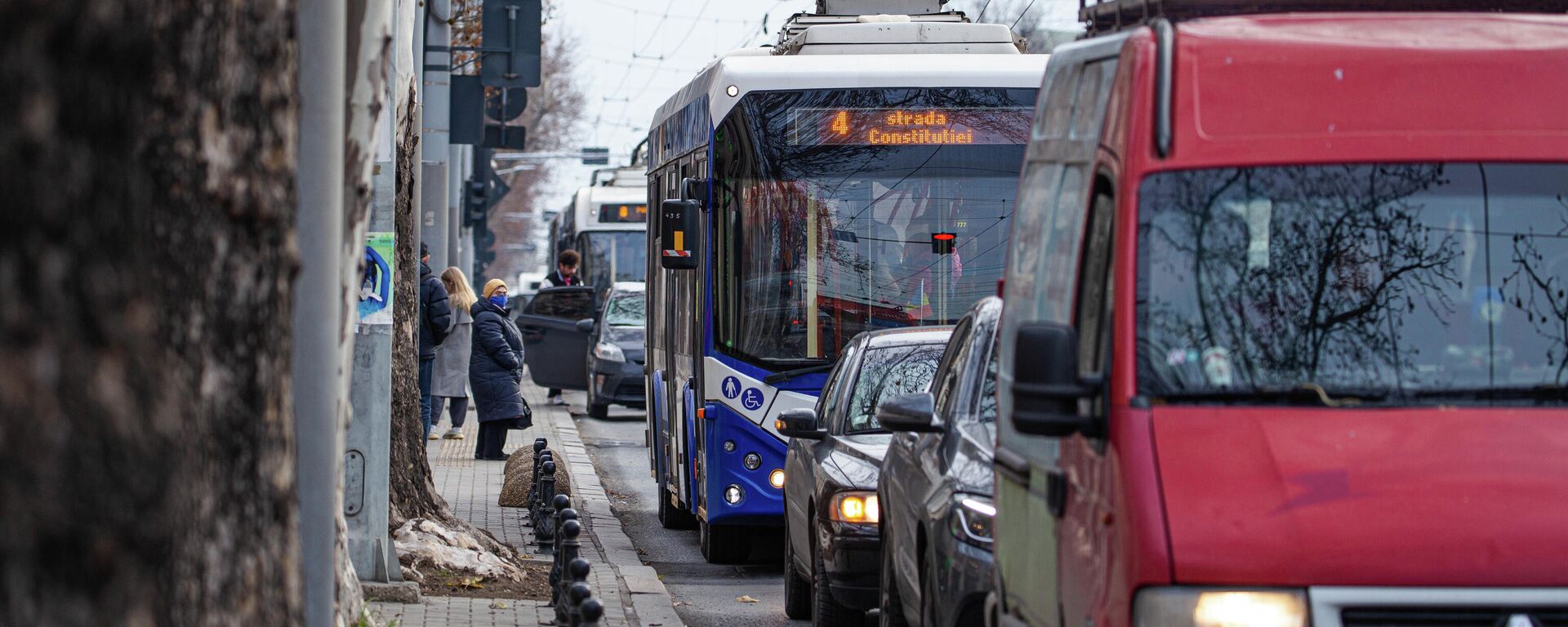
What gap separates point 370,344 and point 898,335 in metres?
2.45

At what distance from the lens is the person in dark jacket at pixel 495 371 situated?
18.6 metres

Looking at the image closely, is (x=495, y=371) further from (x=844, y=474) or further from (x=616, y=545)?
(x=844, y=474)

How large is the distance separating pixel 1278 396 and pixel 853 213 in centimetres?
687

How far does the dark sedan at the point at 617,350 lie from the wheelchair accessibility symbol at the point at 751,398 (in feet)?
44.3

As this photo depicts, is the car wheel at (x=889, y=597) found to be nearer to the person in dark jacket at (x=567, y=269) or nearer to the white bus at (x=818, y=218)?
the white bus at (x=818, y=218)

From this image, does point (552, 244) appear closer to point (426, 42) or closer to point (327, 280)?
point (426, 42)

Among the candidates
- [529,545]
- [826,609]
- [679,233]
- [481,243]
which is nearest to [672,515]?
[529,545]

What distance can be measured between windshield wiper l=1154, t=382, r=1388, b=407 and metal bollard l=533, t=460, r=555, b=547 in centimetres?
827

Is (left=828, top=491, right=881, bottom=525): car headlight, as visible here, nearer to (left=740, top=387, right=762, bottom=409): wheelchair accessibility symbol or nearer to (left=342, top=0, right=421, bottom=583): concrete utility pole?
(left=342, top=0, right=421, bottom=583): concrete utility pole

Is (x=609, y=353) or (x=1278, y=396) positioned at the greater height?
(x=1278, y=396)

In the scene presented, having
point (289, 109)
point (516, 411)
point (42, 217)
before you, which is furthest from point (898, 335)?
point (516, 411)

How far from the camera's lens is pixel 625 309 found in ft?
86.8

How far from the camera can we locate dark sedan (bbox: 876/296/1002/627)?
263 inches

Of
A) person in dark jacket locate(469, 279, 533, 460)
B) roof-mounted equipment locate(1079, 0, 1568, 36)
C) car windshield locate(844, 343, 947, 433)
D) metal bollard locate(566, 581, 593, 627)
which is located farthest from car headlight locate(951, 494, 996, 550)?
person in dark jacket locate(469, 279, 533, 460)
